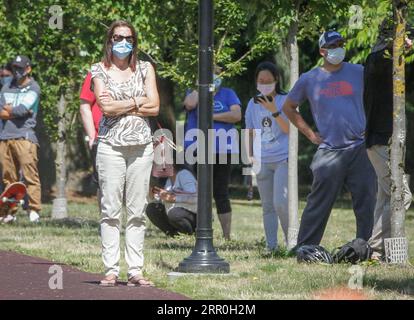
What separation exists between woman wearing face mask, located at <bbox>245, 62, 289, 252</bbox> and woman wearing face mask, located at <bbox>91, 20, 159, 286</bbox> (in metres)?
3.28

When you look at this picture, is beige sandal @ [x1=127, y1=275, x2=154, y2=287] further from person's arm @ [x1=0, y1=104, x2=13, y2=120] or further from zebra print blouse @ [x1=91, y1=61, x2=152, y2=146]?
person's arm @ [x1=0, y1=104, x2=13, y2=120]

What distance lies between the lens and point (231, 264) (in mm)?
10773

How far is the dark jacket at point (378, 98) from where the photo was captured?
10.9m

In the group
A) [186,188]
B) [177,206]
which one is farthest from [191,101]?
[177,206]

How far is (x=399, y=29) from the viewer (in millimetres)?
10508

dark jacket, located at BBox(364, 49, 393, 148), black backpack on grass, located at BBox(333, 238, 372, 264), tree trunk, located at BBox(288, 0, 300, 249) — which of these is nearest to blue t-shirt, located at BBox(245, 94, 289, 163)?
tree trunk, located at BBox(288, 0, 300, 249)

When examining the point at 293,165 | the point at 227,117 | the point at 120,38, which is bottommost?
the point at 293,165

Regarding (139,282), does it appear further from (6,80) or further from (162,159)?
(6,80)

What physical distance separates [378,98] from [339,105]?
359 mm

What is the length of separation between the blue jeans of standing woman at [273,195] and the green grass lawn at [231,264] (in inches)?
10.1
